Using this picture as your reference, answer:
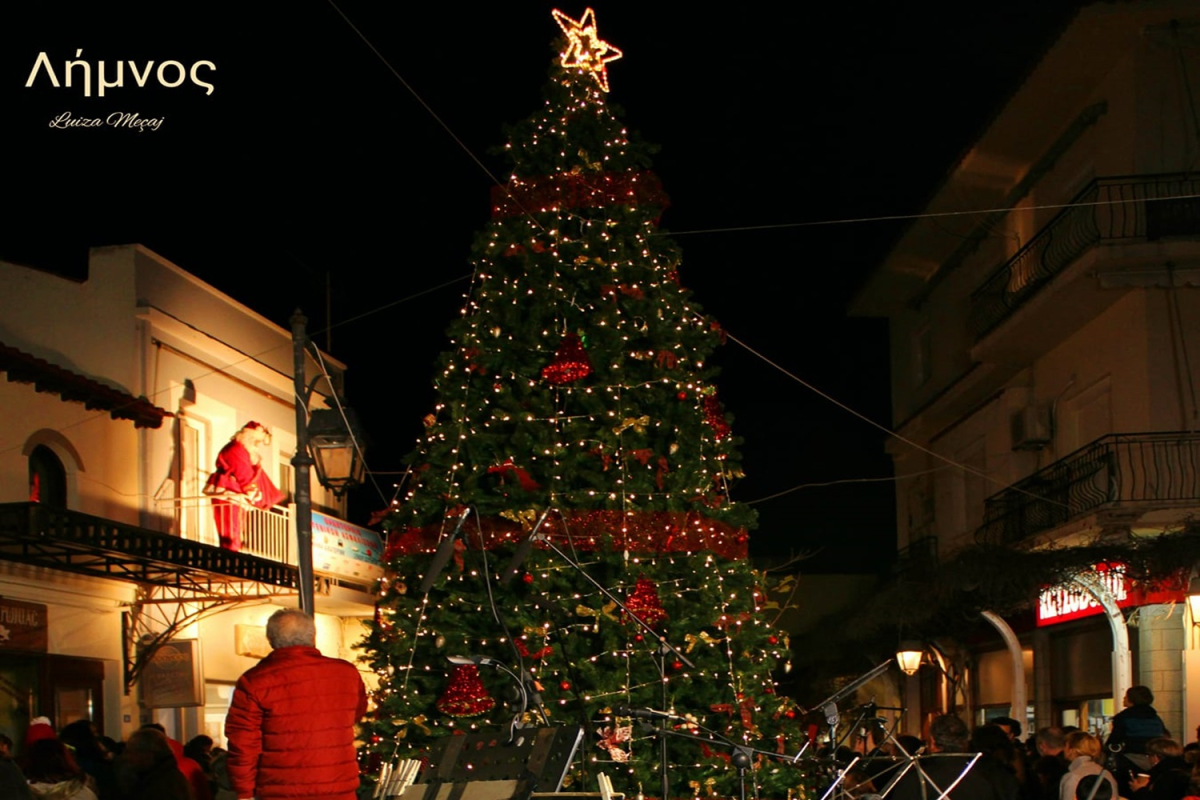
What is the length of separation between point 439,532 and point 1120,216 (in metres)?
10.3

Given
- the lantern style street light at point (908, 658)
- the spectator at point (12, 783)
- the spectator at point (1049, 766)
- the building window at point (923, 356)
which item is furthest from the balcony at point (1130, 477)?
the spectator at point (12, 783)

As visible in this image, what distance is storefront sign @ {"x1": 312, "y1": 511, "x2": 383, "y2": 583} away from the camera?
21062mm

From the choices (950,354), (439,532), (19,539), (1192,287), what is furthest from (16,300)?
(950,354)

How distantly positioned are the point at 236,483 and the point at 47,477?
3.19 metres

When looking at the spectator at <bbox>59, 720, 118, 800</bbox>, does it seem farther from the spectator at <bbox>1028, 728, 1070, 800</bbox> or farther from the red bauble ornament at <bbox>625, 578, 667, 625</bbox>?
the spectator at <bbox>1028, 728, 1070, 800</bbox>

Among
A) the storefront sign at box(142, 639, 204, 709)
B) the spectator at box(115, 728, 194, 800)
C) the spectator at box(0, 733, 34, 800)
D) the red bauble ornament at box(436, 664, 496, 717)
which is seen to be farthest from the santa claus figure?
the spectator at box(0, 733, 34, 800)

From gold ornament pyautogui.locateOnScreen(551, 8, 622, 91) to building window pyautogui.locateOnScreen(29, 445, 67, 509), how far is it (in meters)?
7.63

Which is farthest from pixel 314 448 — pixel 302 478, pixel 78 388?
pixel 78 388

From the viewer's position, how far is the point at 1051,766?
10133 millimetres

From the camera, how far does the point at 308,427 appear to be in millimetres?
12102

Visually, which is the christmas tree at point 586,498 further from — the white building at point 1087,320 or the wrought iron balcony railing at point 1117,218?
the wrought iron balcony railing at point 1117,218

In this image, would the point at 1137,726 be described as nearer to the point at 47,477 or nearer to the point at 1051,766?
the point at 1051,766

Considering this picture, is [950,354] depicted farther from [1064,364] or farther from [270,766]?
[270,766]

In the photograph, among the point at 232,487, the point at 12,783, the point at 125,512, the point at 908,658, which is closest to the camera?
the point at 12,783
